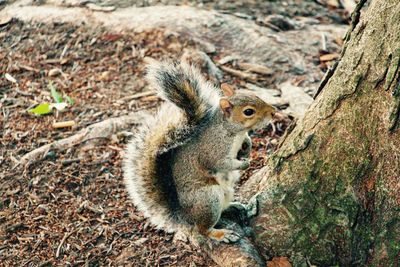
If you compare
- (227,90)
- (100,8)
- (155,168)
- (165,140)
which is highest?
(227,90)

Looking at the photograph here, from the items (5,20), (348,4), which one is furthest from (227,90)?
(348,4)

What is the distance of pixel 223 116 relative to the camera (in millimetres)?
2943

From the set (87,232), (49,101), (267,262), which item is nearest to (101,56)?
(49,101)

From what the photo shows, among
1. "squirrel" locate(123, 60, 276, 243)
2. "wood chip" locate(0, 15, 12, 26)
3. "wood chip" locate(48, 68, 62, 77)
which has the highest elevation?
"squirrel" locate(123, 60, 276, 243)

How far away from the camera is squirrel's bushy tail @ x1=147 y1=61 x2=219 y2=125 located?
9.16 feet

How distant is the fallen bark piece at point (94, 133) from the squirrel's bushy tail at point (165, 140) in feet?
2.46

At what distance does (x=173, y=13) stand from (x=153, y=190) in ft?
6.82

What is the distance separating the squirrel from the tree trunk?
204 mm

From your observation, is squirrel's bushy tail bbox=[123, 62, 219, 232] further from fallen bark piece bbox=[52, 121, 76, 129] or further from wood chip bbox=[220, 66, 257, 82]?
wood chip bbox=[220, 66, 257, 82]

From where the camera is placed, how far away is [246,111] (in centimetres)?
295

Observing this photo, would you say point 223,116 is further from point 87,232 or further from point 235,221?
point 87,232

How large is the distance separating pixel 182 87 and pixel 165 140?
0.25 meters

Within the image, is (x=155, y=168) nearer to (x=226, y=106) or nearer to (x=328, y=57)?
(x=226, y=106)

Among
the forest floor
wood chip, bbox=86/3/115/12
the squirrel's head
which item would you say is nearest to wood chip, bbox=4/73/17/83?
the forest floor
